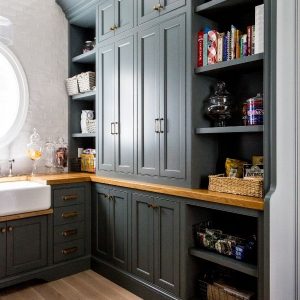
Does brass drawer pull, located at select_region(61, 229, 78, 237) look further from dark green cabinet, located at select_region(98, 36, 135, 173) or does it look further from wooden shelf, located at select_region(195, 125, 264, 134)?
wooden shelf, located at select_region(195, 125, 264, 134)

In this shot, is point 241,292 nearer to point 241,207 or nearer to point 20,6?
point 241,207

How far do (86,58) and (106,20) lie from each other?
2.09 ft

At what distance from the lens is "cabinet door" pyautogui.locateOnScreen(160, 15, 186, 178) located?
241 cm

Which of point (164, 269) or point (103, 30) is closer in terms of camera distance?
point (164, 269)

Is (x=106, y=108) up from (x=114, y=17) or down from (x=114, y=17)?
down

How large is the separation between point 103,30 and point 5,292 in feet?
8.46

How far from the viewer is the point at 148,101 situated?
2.71 metres

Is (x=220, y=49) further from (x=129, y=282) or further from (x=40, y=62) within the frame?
(x=40, y=62)

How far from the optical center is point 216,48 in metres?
2.32

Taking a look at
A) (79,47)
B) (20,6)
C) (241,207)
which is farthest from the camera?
(79,47)

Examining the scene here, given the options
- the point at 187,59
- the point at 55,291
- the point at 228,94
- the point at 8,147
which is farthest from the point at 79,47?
the point at 55,291

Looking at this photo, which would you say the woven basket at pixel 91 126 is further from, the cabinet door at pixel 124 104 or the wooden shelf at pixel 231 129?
the wooden shelf at pixel 231 129

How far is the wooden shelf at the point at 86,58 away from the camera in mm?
3504

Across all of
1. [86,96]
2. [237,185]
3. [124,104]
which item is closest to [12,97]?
[86,96]
